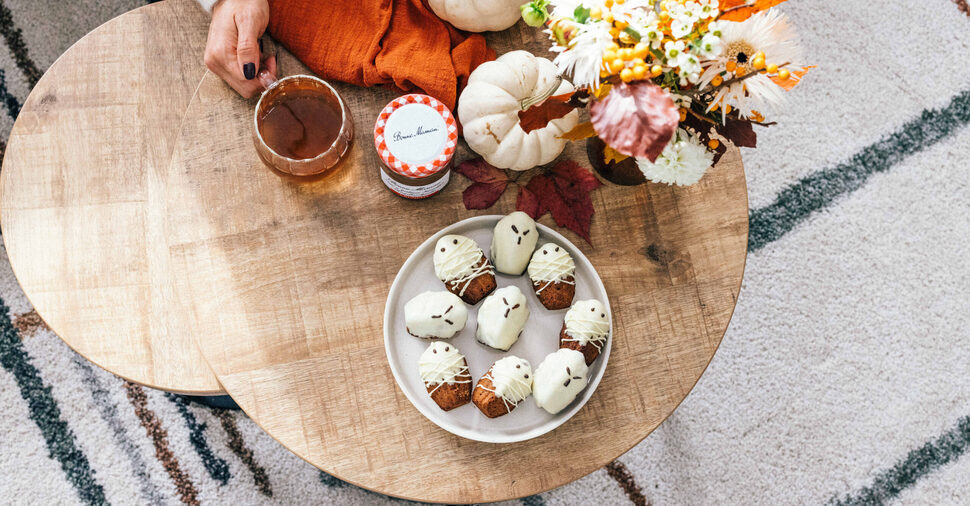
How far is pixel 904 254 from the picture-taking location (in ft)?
5.18

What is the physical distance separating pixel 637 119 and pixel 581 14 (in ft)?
0.43

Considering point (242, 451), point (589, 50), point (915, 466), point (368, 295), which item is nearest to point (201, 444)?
point (242, 451)

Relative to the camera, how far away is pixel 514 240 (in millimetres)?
835

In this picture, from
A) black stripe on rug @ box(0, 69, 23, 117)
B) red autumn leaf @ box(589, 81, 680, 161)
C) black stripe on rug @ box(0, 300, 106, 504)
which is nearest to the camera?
red autumn leaf @ box(589, 81, 680, 161)

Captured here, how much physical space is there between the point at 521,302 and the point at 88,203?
0.66 metres

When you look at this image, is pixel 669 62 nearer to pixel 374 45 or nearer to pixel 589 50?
pixel 589 50

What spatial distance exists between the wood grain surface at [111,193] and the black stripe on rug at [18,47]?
0.65 metres

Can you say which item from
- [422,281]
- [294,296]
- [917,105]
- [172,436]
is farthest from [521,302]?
[917,105]

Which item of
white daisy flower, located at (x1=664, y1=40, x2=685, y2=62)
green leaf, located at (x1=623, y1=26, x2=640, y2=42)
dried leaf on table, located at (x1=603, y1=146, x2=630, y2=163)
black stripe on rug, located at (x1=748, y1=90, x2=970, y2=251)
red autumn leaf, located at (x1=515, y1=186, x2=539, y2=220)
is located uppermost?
green leaf, located at (x1=623, y1=26, x2=640, y2=42)

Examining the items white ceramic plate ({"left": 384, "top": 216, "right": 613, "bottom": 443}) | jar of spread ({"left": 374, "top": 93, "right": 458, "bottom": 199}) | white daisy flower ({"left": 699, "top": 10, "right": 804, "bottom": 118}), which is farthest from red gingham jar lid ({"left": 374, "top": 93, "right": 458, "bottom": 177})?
white daisy flower ({"left": 699, "top": 10, "right": 804, "bottom": 118})

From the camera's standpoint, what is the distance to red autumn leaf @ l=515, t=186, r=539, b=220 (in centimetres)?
90

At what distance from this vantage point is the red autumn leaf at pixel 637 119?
0.57 metres

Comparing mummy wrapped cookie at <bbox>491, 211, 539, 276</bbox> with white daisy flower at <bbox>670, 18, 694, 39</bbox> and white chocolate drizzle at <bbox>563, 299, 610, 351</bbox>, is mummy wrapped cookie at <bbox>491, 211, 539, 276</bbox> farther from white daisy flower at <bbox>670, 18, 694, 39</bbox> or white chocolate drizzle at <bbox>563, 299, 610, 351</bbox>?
white daisy flower at <bbox>670, 18, 694, 39</bbox>

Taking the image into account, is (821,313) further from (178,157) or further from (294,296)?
(178,157)
